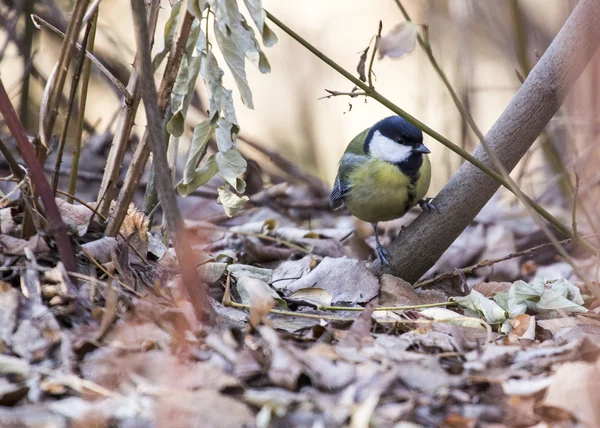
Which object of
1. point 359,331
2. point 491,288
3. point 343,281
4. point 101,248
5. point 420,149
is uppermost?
point 420,149

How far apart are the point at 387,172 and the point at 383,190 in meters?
0.09

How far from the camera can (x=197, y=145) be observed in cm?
209

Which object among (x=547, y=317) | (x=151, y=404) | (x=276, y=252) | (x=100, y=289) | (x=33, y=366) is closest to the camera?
(x=151, y=404)

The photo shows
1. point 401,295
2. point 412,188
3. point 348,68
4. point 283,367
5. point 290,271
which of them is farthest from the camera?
point 348,68

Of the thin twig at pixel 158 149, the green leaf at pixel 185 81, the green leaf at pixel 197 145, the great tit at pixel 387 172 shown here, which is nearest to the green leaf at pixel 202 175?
the green leaf at pixel 197 145

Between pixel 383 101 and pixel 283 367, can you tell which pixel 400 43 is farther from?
pixel 283 367

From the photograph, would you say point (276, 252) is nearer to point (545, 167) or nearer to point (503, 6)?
point (545, 167)

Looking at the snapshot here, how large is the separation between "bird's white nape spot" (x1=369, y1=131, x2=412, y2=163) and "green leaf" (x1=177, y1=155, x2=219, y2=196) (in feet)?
4.90

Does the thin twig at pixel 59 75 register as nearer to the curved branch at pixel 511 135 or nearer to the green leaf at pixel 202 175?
the green leaf at pixel 202 175

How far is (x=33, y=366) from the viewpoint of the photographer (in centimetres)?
158

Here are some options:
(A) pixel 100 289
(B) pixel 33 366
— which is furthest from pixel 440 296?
(B) pixel 33 366

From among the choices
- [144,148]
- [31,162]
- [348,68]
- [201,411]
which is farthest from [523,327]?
[348,68]

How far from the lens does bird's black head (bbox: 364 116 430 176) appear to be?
3396 millimetres

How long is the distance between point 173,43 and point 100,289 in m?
0.72
